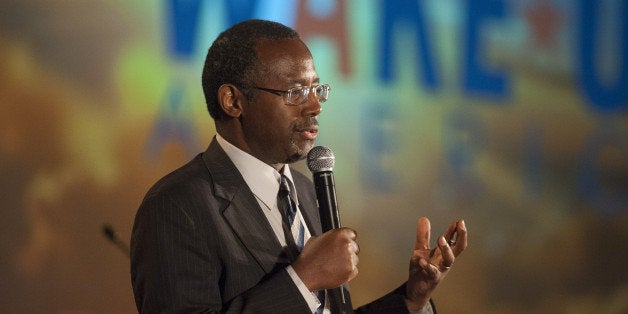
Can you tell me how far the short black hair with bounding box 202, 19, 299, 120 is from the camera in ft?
5.90

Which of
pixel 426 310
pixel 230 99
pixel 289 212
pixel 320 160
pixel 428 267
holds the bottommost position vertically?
pixel 426 310

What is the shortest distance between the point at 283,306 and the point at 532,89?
2437 millimetres

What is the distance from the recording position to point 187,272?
1.56 metres

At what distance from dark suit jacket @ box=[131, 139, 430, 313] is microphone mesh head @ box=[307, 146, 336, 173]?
5.6 inches

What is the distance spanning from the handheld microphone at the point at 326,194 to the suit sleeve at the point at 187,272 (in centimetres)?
14

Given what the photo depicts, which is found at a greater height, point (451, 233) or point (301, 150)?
point (301, 150)

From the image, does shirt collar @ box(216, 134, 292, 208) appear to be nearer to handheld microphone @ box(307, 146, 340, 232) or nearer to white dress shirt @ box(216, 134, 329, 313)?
white dress shirt @ box(216, 134, 329, 313)

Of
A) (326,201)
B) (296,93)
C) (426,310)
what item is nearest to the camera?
(326,201)

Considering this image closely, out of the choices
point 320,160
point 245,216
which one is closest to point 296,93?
point 320,160

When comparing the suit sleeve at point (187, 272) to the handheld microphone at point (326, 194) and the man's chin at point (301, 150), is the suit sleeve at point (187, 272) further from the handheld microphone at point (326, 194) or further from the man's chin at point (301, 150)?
the man's chin at point (301, 150)

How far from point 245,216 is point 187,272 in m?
0.19

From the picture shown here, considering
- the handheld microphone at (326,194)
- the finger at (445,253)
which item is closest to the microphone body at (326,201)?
the handheld microphone at (326,194)

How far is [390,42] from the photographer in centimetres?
353

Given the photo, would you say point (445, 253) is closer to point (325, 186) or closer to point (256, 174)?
point (325, 186)
